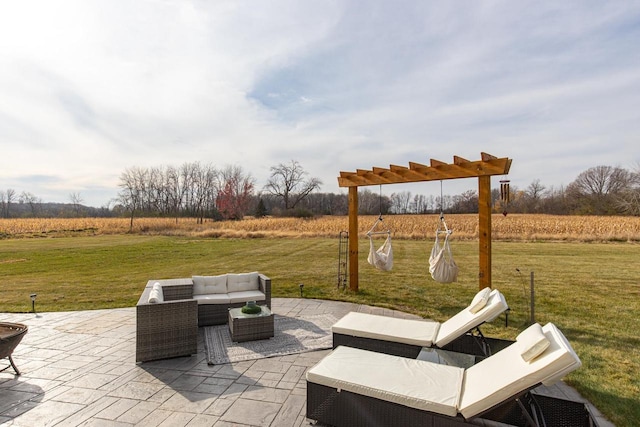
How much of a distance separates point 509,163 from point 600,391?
3.03 m

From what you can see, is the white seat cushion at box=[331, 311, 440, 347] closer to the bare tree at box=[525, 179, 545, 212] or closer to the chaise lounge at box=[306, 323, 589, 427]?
the chaise lounge at box=[306, 323, 589, 427]

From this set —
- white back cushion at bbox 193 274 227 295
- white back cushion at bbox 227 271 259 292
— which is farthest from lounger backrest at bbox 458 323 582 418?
white back cushion at bbox 193 274 227 295

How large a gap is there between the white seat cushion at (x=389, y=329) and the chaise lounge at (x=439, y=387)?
0.61 meters

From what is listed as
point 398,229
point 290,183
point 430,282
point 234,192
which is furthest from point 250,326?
point 290,183

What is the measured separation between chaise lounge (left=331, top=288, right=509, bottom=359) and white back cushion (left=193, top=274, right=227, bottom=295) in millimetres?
2516

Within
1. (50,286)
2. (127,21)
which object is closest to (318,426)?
(127,21)

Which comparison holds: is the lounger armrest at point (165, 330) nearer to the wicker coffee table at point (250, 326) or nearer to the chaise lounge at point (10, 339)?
the wicker coffee table at point (250, 326)

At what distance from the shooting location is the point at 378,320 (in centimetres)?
392

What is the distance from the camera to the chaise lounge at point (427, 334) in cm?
320

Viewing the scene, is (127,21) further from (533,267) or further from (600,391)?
(533,267)

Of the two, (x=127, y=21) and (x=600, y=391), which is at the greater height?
(x=127, y=21)

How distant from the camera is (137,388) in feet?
10.4

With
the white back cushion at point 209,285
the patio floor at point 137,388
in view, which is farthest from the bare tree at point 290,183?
the patio floor at point 137,388

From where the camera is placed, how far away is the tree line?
3170 cm
